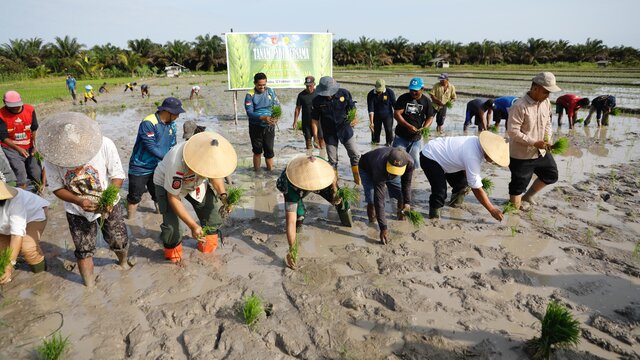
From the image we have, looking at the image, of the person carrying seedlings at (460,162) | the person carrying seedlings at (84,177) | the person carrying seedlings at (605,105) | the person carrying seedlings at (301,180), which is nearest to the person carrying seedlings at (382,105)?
the person carrying seedlings at (460,162)

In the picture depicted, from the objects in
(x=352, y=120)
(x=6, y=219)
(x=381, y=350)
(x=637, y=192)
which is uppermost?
(x=352, y=120)

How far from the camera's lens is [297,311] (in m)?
3.05

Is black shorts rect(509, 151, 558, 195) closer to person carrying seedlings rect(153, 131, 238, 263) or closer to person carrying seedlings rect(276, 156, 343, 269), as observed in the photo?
person carrying seedlings rect(276, 156, 343, 269)

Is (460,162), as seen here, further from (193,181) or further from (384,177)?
(193,181)

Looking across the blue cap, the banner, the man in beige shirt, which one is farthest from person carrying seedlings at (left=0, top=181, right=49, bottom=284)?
the banner

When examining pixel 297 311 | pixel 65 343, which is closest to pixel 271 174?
pixel 297 311

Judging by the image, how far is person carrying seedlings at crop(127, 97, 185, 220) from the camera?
400cm

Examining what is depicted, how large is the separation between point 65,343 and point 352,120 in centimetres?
417

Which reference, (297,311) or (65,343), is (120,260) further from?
(297,311)

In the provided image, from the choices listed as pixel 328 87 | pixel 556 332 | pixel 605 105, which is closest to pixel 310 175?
pixel 556 332

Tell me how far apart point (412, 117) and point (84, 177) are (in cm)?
410

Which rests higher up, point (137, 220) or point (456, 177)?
point (456, 177)

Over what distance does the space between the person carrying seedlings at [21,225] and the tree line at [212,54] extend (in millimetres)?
41057

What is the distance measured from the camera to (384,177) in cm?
386
